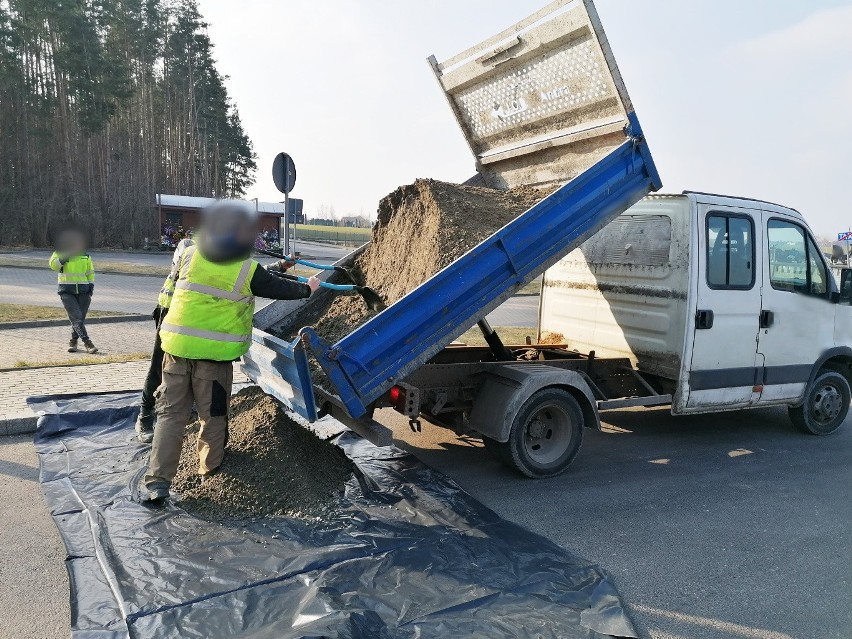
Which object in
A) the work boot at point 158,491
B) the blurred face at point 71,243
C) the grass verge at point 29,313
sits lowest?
the work boot at point 158,491

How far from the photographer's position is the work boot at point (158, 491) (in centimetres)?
415

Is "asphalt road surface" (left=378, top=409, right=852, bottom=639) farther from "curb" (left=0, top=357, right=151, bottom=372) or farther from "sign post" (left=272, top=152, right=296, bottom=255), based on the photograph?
"curb" (left=0, top=357, right=151, bottom=372)

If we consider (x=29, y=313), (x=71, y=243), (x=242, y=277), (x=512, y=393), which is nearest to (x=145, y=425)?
(x=242, y=277)

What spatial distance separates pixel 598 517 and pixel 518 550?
3.10 ft

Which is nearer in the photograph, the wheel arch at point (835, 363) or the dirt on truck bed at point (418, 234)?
the dirt on truck bed at point (418, 234)

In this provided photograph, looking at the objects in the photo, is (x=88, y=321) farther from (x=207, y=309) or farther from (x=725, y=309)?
(x=725, y=309)

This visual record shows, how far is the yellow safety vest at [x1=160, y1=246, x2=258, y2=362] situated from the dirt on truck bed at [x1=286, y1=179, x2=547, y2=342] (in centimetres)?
88

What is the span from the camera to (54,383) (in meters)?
6.85

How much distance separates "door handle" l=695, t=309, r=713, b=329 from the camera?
550 cm

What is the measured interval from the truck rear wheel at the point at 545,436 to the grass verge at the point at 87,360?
545cm

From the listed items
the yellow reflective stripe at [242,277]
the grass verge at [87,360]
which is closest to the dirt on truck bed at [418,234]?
the yellow reflective stripe at [242,277]

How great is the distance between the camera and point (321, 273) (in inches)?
223

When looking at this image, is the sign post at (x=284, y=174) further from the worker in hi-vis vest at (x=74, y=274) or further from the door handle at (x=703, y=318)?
the door handle at (x=703, y=318)

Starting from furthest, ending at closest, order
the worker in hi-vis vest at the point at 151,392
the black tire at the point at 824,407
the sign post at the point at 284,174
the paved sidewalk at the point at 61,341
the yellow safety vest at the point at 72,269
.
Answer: the yellow safety vest at the point at 72,269 → the paved sidewalk at the point at 61,341 → the sign post at the point at 284,174 → the black tire at the point at 824,407 → the worker in hi-vis vest at the point at 151,392
